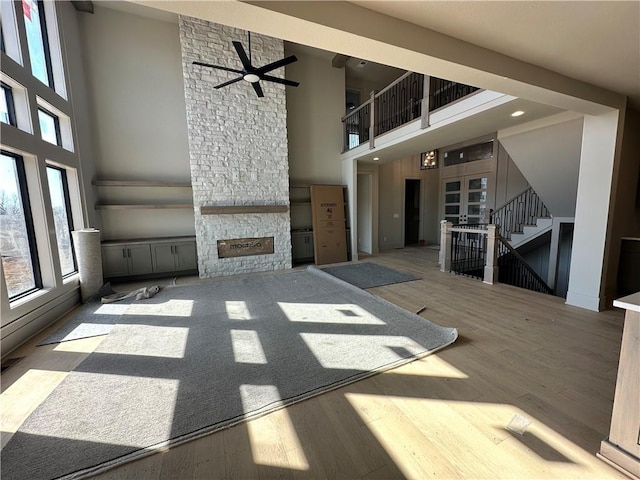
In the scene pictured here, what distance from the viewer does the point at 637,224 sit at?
3.78m

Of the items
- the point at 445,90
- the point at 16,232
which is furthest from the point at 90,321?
the point at 445,90

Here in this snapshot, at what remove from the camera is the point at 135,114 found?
535 centimetres

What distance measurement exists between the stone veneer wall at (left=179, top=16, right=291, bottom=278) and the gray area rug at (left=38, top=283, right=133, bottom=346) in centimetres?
186

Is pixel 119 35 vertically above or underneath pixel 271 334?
above

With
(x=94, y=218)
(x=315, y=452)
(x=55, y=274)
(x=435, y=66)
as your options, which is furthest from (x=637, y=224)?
(x=94, y=218)

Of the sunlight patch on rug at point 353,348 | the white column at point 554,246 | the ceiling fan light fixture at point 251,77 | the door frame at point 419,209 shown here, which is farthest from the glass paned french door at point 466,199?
the ceiling fan light fixture at point 251,77

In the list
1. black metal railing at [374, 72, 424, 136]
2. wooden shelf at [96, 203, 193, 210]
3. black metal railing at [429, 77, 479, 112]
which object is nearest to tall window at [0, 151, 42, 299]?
wooden shelf at [96, 203, 193, 210]

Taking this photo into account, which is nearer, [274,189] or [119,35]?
[119,35]

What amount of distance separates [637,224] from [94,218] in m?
9.02

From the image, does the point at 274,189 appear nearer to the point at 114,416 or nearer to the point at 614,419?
the point at 114,416

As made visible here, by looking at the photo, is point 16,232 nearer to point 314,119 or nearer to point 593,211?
point 314,119

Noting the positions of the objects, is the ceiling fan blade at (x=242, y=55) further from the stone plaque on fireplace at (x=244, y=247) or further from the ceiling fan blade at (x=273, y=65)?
the stone plaque on fireplace at (x=244, y=247)

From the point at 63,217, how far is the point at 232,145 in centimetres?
319

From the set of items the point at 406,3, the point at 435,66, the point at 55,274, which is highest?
the point at 406,3
